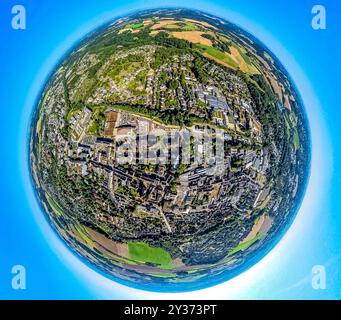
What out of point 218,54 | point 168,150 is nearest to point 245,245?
point 168,150

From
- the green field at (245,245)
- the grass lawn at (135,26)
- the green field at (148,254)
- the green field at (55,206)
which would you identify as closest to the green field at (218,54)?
the grass lawn at (135,26)

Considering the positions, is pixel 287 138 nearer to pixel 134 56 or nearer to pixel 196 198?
pixel 196 198

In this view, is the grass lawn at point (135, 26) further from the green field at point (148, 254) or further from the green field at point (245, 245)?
the green field at point (245, 245)

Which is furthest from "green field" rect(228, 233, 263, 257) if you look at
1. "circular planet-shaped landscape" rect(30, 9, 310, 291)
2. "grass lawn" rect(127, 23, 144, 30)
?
"grass lawn" rect(127, 23, 144, 30)

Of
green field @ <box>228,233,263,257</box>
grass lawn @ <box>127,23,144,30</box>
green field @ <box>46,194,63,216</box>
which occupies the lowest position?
green field @ <box>228,233,263,257</box>

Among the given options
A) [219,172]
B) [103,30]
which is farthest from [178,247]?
[103,30]

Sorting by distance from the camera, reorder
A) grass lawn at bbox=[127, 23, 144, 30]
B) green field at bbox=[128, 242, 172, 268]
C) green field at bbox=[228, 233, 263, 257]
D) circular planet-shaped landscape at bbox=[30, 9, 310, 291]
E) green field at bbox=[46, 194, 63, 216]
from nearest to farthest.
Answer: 1. circular planet-shaped landscape at bbox=[30, 9, 310, 291]
2. green field at bbox=[128, 242, 172, 268]
3. green field at bbox=[228, 233, 263, 257]
4. green field at bbox=[46, 194, 63, 216]
5. grass lawn at bbox=[127, 23, 144, 30]

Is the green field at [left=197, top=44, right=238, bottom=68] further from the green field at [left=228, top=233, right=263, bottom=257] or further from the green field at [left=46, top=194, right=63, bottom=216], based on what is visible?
the green field at [left=46, top=194, right=63, bottom=216]
